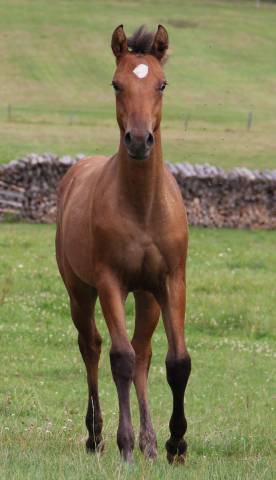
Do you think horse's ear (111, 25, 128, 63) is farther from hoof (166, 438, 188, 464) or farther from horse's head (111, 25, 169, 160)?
hoof (166, 438, 188, 464)

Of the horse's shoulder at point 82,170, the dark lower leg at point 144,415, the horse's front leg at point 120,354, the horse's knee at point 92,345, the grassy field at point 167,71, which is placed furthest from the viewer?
the grassy field at point 167,71

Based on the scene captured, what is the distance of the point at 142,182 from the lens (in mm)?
8211

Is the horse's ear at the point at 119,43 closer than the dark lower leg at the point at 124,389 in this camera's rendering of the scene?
No

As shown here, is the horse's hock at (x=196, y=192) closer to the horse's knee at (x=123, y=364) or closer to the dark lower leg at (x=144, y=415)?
the dark lower leg at (x=144, y=415)

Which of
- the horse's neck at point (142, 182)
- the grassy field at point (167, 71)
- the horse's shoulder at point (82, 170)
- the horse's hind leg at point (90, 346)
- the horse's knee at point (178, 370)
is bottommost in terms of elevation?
the grassy field at point (167, 71)

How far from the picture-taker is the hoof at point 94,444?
908 centimetres

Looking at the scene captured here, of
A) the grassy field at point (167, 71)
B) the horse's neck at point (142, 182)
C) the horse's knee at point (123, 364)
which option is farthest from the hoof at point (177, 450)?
the grassy field at point (167, 71)

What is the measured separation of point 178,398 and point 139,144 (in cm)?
199

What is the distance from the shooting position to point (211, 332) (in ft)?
55.5

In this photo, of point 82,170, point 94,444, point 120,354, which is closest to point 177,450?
point 120,354

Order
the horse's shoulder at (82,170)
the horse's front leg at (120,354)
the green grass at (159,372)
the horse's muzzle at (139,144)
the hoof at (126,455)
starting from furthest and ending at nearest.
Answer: the horse's shoulder at (82,170)
the horse's front leg at (120,354)
the hoof at (126,455)
the green grass at (159,372)
the horse's muzzle at (139,144)

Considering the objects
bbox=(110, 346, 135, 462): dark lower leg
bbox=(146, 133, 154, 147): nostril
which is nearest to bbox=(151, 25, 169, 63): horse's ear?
bbox=(146, 133, 154, 147): nostril

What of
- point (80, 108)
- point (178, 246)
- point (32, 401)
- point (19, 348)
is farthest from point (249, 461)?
point (80, 108)

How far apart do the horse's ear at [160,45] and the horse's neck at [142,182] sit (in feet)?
1.93
